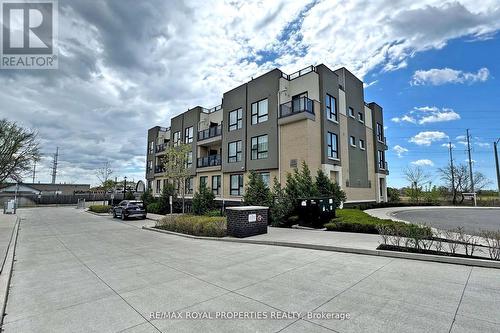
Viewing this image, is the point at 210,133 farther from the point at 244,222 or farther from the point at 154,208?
the point at 244,222

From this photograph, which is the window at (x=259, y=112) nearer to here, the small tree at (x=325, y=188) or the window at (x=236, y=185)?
the window at (x=236, y=185)

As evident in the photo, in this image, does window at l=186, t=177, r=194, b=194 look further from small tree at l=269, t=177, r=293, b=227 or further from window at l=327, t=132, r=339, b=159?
small tree at l=269, t=177, r=293, b=227

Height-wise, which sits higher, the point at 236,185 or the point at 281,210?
the point at 236,185

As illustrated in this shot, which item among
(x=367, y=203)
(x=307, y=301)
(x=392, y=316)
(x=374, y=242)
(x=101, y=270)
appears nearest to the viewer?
(x=392, y=316)

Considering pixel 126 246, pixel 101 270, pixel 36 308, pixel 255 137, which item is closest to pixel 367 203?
pixel 255 137

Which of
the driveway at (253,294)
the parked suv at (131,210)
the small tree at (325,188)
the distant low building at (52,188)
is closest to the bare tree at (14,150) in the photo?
the parked suv at (131,210)

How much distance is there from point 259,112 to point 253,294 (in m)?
18.8

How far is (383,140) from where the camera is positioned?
3030cm

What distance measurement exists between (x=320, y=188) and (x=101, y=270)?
1298cm

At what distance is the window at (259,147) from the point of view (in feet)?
69.9

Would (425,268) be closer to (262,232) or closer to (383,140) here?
(262,232)

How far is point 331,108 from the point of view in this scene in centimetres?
2100

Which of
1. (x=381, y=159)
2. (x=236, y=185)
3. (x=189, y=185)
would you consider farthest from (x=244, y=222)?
(x=381, y=159)

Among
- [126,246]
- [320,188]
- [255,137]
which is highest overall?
[255,137]
